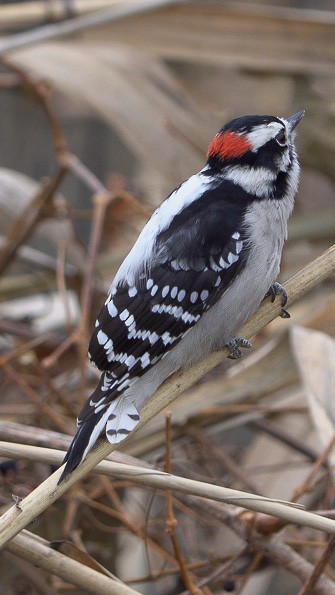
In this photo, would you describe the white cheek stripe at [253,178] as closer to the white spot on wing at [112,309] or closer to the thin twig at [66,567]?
the white spot on wing at [112,309]

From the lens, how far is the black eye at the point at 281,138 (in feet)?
6.54

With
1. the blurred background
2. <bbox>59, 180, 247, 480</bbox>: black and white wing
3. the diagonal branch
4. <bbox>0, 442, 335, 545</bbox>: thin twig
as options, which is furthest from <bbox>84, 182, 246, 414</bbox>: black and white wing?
the blurred background

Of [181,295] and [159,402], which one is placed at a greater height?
[181,295]

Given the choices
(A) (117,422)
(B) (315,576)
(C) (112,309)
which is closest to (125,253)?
(C) (112,309)

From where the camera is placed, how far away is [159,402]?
5.28 feet

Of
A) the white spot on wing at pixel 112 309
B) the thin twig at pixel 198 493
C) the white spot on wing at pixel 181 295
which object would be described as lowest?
the thin twig at pixel 198 493

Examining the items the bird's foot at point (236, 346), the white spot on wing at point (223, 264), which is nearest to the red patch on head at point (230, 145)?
the white spot on wing at point (223, 264)

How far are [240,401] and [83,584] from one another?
1.06 metres

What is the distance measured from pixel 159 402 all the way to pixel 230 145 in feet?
2.01

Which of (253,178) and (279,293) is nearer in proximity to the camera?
(279,293)

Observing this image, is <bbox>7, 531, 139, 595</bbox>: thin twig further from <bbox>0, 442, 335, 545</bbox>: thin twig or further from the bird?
the bird

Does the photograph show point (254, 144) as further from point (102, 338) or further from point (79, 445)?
point (79, 445)

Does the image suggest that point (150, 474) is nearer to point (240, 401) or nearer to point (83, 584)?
point (83, 584)

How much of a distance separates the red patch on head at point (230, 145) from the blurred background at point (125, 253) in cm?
55
